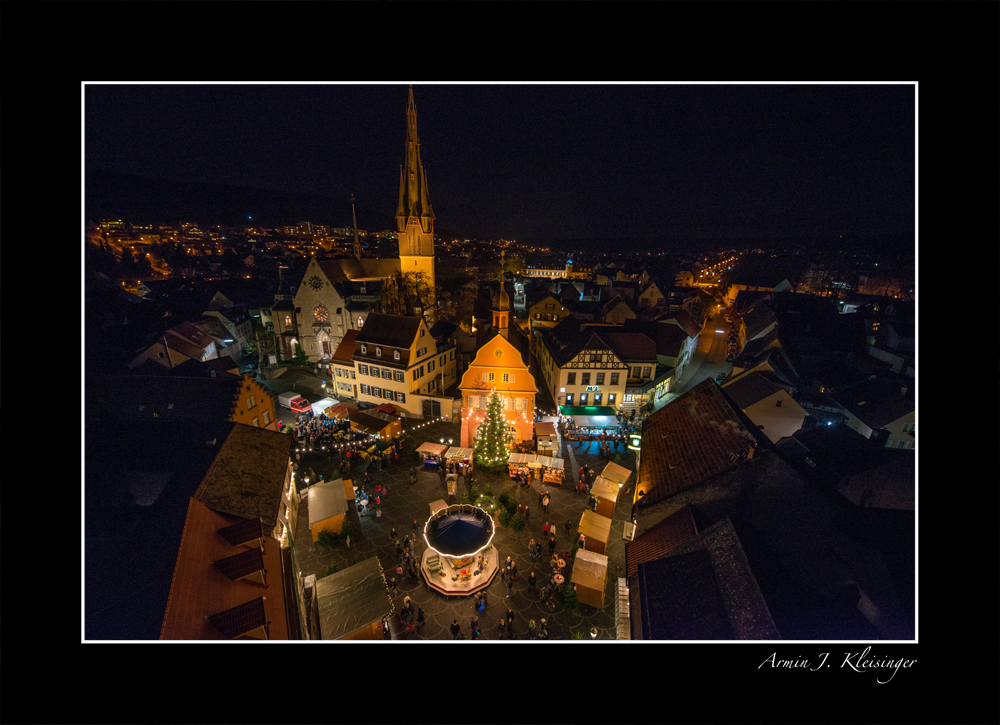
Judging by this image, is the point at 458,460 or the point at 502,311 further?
the point at 502,311

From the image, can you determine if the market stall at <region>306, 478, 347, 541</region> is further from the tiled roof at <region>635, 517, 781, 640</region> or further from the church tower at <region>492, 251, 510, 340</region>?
the tiled roof at <region>635, 517, 781, 640</region>

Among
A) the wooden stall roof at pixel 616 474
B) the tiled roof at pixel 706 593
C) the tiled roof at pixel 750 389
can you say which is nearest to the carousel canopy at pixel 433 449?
the wooden stall roof at pixel 616 474

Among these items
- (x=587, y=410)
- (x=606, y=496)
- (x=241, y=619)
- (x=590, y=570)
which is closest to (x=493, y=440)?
(x=606, y=496)

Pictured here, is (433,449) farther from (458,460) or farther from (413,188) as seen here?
(413,188)
